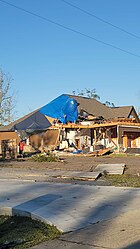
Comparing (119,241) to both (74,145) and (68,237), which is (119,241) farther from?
(74,145)

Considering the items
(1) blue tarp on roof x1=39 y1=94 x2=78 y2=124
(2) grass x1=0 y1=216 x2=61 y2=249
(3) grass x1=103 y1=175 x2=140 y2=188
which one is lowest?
(2) grass x1=0 y1=216 x2=61 y2=249

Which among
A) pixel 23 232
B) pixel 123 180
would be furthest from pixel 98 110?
pixel 23 232

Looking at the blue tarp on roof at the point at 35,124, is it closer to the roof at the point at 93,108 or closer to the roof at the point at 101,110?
the roof at the point at 93,108

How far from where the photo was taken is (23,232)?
731cm

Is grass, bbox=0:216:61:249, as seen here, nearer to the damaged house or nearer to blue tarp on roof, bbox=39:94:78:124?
the damaged house

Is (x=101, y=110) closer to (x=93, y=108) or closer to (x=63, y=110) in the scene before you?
(x=93, y=108)

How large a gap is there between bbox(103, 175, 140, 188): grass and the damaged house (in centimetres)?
1777

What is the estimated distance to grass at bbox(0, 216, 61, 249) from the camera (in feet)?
21.4

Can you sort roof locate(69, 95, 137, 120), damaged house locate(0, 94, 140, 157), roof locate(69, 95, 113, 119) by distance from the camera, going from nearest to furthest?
damaged house locate(0, 94, 140, 157)
roof locate(69, 95, 113, 119)
roof locate(69, 95, 137, 120)

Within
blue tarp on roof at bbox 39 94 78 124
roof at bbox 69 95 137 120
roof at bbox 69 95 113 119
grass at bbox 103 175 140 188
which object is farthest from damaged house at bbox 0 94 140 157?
grass at bbox 103 175 140 188

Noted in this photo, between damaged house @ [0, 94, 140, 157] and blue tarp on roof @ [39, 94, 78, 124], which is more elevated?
blue tarp on roof @ [39, 94, 78, 124]

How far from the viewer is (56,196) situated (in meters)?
11.4

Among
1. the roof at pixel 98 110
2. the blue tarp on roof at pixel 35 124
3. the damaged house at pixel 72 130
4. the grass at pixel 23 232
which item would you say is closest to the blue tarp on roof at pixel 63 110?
the damaged house at pixel 72 130

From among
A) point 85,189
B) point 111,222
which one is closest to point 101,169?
point 85,189
